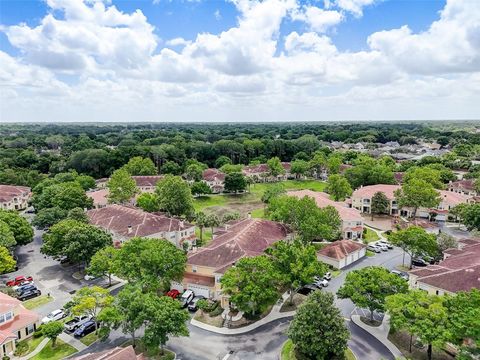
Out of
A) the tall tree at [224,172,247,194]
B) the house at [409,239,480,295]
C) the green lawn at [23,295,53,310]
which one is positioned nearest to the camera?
the house at [409,239,480,295]

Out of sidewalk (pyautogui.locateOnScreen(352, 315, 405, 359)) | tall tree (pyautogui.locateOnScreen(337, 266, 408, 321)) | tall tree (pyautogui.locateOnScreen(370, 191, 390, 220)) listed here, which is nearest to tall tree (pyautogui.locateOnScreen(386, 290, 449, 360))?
tall tree (pyautogui.locateOnScreen(337, 266, 408, 321))

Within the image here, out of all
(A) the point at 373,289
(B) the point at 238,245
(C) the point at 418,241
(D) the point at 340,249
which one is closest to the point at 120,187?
(B) the point at 238,245

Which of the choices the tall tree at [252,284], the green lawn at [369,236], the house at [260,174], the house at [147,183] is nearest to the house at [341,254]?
the green lawn at [369,236]

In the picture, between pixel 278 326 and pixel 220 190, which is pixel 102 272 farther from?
pixel 220 190

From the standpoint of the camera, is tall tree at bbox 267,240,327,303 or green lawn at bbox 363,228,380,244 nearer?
tall tree at bbox 267,240,327,303

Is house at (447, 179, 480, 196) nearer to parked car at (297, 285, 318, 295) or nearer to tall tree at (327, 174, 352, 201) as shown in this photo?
tall tree at (327, 174, 352, 201)

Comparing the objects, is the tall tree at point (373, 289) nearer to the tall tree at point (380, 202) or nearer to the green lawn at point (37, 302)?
the green lawn at point (37, 302)
